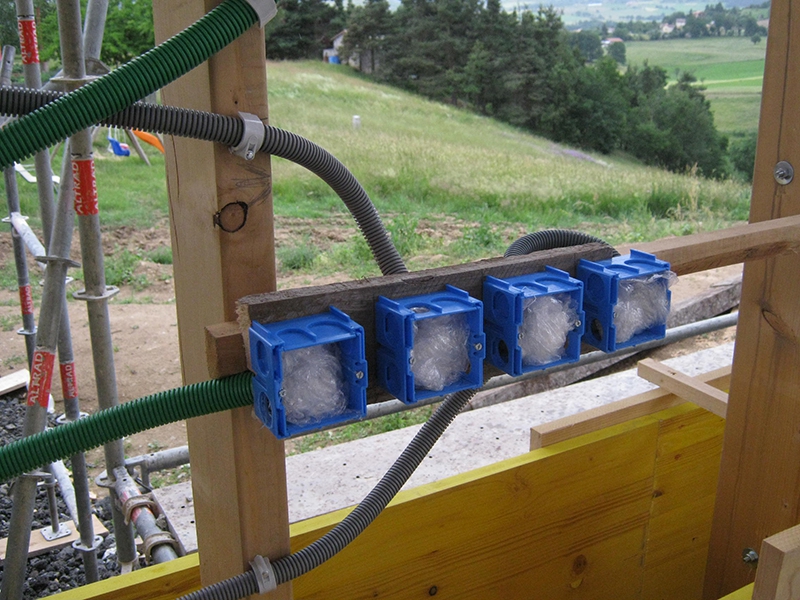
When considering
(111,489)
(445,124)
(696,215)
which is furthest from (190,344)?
(445,124)

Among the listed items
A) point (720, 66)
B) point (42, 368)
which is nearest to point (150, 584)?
point (42, 368)

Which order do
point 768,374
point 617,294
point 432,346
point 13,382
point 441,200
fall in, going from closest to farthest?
point 432,346 → point 617,294 → point 768,374 → point 13,382 → point 441,200

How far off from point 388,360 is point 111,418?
243mm

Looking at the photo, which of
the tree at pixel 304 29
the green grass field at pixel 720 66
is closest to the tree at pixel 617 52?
the green grass field at pixel 720 66

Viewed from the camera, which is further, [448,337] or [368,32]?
[368,32]

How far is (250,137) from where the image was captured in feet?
2.01

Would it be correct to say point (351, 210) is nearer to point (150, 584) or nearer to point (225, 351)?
point (225, 351)

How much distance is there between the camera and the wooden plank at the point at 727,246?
864 mm

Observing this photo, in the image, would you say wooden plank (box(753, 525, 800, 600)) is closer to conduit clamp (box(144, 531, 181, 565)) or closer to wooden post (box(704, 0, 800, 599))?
wooden post (box(704, 0, 800, 599))

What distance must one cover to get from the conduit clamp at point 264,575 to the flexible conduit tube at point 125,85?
425mm

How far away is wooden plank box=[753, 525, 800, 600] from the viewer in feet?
2.40

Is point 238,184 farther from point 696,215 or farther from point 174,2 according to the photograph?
point 696,215

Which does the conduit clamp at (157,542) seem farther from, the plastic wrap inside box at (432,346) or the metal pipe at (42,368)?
the plastic wrap inside box at (432,346)

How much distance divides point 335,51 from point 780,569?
79.5 feet
